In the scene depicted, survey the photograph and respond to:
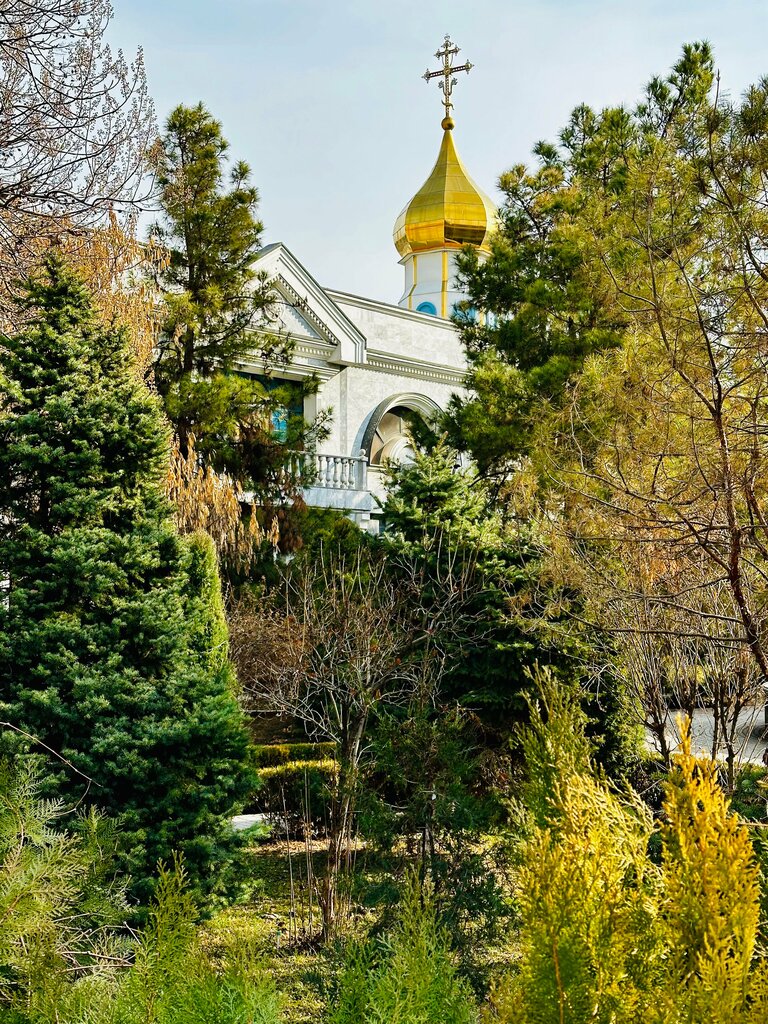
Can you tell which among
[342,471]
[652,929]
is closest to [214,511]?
[342,471]

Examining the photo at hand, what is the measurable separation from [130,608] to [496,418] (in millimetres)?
7497

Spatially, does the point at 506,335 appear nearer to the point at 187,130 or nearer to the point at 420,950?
the point at 187,130

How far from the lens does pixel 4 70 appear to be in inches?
281

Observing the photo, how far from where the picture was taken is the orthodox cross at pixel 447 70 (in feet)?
89.7

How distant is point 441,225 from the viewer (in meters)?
→ 27.8

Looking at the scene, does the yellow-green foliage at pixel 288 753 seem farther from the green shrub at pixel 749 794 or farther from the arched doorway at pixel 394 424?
the arched doorway at pixel 394 424

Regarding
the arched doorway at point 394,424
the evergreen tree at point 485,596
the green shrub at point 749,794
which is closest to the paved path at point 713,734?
the green shrub at point 749,794

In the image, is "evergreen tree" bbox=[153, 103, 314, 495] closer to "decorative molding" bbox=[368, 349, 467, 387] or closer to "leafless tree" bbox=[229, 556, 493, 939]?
"leafless tree" bbox=[229, 556, 493, 939]

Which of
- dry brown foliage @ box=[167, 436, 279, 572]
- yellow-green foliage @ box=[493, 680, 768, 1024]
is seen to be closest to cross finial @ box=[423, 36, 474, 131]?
dry brown foliage @ box=[167, 436, 279, 572]

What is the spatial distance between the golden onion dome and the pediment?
377 inches

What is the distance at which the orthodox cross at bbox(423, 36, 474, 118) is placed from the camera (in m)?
27.3

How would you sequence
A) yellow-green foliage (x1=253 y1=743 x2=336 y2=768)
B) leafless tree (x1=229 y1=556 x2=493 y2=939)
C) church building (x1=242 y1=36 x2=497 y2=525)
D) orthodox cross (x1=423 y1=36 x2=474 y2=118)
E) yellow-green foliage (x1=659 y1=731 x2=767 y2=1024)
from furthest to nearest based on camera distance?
orthodox cross (x1=423 y1=36 x2=474 y2=118), church building (x1=242 y1=36 x2=497 y2=525), yellow-green foliage (x1=253 y1=743 x2=336 y2=768), leafless tree (x1=229 y1=556 x2=493 y2=939), yellow-green foliage (x1=659 y1=731 x2=767 y2=1024)

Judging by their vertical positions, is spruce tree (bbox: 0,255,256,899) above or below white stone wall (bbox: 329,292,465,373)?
below

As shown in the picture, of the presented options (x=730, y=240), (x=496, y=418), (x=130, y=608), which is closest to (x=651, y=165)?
(x=730, y=240)
